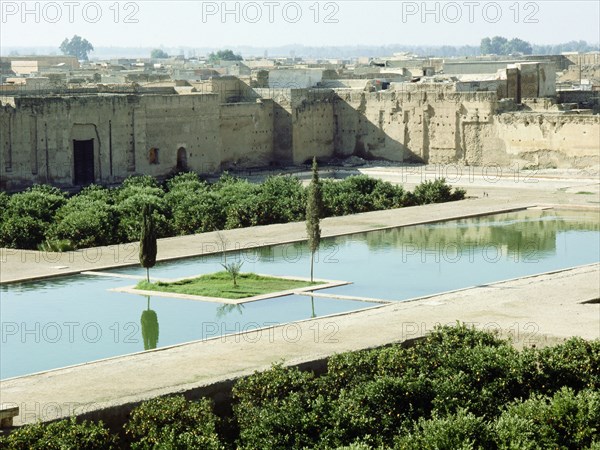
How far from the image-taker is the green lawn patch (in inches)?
763

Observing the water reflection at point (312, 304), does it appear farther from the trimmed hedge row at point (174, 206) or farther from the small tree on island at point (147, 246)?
the trimmed hedge row at point (174, 206)

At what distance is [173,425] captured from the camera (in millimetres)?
12070

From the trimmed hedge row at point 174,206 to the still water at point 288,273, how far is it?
92.6 inches

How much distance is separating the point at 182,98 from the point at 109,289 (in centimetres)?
1656

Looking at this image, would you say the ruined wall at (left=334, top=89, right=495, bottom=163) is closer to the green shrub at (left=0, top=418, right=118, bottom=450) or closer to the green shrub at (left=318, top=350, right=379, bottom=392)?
the green shrub at (left=318, top=350, right=379, bottom=392)

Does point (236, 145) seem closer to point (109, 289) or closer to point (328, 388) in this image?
point (109, 289)

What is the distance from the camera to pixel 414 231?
26125mm

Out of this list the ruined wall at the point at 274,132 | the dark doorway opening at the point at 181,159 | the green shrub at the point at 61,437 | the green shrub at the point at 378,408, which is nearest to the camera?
the green shrub at the point at 61,437

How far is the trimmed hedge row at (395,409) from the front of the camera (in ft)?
39.1

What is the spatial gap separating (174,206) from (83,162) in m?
6.79

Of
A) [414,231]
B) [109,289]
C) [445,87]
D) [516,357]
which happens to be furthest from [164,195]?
[516,357]

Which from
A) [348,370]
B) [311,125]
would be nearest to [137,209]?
[348,370]

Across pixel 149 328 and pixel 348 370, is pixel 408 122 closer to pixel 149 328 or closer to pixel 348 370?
pixel 149 328

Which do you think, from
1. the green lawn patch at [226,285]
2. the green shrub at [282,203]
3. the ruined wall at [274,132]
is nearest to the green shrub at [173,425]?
the green lawn patch at [226,285]
